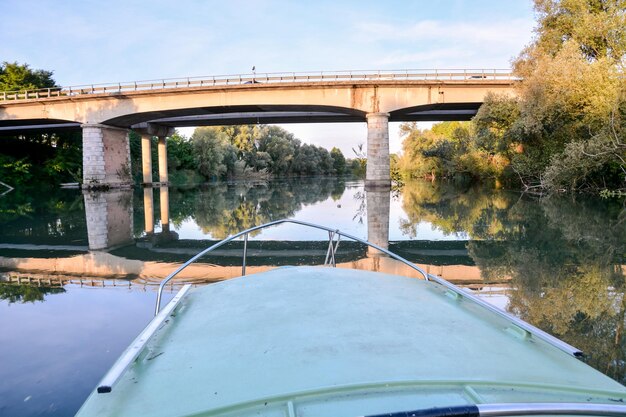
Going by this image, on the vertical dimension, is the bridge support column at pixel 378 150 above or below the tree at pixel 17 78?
below

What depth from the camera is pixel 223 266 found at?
702 cm

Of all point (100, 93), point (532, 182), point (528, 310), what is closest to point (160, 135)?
point (100, 93)

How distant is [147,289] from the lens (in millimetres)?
5344

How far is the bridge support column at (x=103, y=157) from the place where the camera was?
3025cm

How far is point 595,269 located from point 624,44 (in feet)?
63.5

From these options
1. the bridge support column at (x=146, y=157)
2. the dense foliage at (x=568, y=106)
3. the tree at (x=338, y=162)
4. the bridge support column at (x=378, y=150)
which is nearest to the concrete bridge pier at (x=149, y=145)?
the bridge support column at (x=146, y=157)

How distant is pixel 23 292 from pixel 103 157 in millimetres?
28839

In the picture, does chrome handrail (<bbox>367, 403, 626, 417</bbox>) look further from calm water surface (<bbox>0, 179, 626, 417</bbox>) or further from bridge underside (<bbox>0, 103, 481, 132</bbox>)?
bridge underside (<bbox>0, 103, 481, 132</bbox>)

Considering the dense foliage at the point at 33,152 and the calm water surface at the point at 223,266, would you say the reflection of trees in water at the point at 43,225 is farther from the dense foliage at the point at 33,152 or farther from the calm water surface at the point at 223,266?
the dense foliage at the point at 33,152

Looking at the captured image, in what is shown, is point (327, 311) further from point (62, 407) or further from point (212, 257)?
point (212, 257)

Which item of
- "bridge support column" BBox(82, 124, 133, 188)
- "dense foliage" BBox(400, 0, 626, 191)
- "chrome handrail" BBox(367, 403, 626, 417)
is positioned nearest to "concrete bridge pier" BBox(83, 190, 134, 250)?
"chrome handrail" BBox(367, 403, 626, 417)

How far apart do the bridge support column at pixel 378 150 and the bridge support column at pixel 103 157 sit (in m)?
19.9

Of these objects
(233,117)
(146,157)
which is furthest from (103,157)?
(233,117)

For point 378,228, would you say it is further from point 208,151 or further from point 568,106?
point 208,151
